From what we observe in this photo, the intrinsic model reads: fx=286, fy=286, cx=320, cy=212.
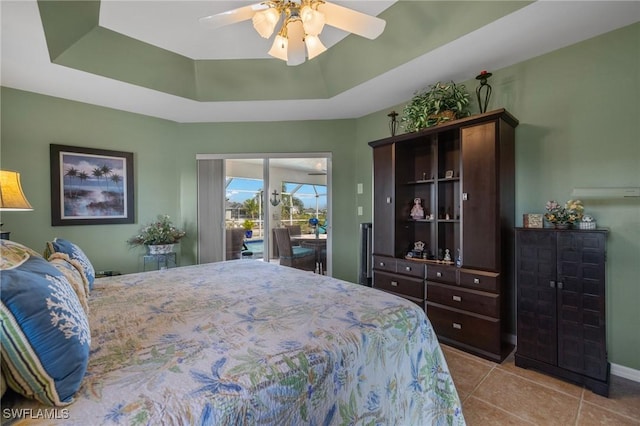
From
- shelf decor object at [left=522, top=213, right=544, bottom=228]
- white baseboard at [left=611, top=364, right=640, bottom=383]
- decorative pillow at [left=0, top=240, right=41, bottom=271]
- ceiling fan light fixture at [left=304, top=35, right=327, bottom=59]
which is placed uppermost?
ceiling fan light fixture at [left=304, top=35, right=327, bottom=59]

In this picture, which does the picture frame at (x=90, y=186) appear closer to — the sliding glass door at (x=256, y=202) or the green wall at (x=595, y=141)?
the sliding glass door at (x=256, y=202)

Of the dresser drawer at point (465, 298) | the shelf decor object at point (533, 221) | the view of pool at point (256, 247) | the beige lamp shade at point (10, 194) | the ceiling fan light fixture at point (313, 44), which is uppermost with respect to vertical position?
the ceiling fan light fixture at point (313, 44)

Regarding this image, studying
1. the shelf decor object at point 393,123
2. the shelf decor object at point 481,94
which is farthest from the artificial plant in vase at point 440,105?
the shelf decor object at point 393,123

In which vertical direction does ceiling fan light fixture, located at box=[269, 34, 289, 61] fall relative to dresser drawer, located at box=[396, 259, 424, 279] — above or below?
above

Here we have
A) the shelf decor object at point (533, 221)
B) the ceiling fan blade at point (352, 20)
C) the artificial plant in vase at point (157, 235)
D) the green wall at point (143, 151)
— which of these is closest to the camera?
the ceiling fan blade at point (352, 20)

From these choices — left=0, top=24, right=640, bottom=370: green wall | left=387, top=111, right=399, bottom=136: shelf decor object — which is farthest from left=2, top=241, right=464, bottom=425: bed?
Answer: left=387, top=111, right=399, bottom=136: shelf decor object

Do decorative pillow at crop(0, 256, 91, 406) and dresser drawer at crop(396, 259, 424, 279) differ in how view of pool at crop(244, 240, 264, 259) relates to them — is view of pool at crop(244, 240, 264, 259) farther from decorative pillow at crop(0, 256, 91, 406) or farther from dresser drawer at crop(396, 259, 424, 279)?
decorative pillow at crop(0, 256, 91, 406)

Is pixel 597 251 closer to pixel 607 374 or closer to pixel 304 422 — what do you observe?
pixel 607 374

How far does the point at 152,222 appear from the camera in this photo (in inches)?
156

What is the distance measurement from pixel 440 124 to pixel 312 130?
195 centimetres

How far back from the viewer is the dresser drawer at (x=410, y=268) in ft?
9.31

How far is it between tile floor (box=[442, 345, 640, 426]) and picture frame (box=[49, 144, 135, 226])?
4115 millimetres

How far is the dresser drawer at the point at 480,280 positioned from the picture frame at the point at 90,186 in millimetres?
3975

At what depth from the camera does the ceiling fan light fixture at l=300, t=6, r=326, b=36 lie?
1.83 m
